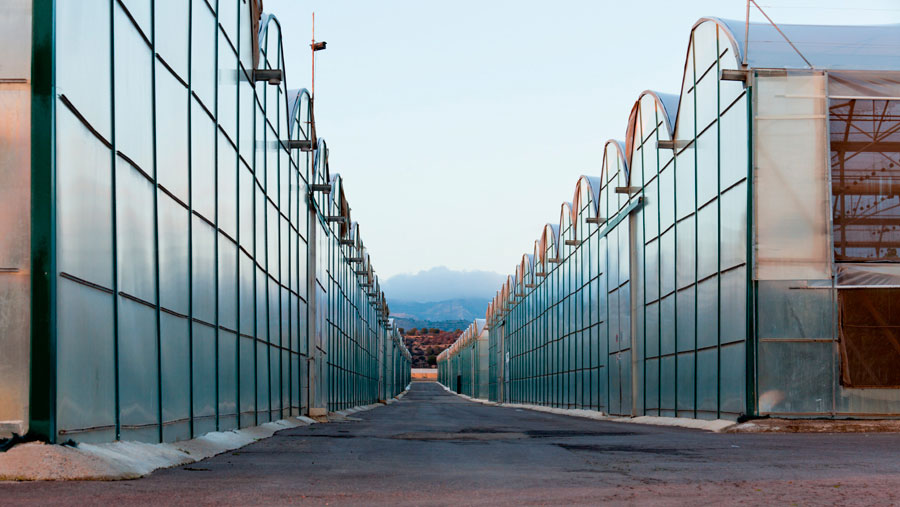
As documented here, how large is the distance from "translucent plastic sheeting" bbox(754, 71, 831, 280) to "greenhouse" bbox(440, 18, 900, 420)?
0.02 m

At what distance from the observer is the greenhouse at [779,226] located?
2162cm

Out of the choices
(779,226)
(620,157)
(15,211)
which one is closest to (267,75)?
(779,226)

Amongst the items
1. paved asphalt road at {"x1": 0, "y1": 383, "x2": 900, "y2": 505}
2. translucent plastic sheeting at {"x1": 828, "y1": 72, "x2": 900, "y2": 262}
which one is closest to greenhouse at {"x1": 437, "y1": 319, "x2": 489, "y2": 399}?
translucent plastic sheeting at {"x1": 828, "y1": 72, "x2": 900, "y2": 262}

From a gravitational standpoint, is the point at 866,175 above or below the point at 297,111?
below

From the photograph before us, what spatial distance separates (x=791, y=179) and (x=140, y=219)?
594 inches

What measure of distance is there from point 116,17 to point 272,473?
6.07 meters

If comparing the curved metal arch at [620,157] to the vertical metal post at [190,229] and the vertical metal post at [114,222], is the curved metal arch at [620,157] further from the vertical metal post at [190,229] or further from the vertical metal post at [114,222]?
the vertical metal post at [114,222]

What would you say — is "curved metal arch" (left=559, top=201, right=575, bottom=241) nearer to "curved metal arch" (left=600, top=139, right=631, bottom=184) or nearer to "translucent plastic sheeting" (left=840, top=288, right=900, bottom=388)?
"curved metal arch" (left=600, top=139, right=631, bottom=184)

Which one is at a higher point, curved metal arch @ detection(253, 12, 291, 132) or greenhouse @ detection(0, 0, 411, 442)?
curved metal arch @ detection(253, 12, 291, 132)

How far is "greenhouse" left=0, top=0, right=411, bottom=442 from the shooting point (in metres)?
10.0

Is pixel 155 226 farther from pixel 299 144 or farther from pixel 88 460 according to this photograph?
pixel 299 144

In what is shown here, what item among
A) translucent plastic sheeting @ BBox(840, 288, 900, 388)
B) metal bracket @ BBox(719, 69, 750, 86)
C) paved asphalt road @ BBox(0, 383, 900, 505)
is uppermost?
metal bracket @ BBox(719, 69, 750, 86)

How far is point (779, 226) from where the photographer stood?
21812 mm

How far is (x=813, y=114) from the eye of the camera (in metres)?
22.1
